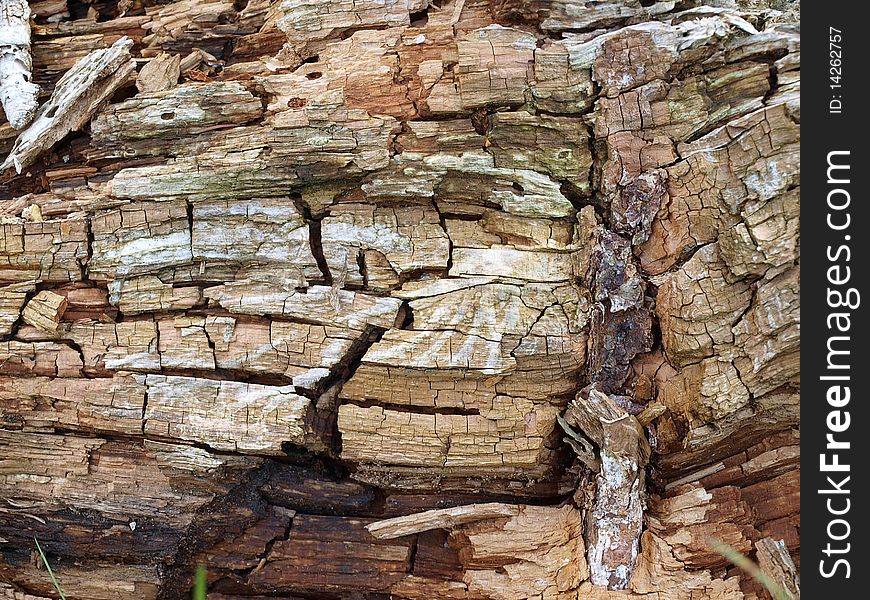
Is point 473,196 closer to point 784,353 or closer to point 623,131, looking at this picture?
point 623,131

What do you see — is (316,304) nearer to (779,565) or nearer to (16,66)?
(16,66)

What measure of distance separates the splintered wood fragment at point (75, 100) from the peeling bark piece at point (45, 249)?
12.3 inches

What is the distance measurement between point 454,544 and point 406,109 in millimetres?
1885

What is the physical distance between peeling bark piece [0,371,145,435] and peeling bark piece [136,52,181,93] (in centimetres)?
132

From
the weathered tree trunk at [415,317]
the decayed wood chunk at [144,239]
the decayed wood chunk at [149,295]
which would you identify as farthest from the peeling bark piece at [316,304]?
the decayed wood chunk at [144,239]

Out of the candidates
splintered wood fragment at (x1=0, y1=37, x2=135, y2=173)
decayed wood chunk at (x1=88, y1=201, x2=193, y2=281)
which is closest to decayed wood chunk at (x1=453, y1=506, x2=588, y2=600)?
decayed wood chunk at (x1=88, y1=201, x2=193, y2=281)

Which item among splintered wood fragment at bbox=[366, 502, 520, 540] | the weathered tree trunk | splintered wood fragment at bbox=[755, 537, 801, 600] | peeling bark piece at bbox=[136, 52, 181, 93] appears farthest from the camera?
peeling bark piece at bbox=[136, 52, 181, 93]

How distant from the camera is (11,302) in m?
2.91

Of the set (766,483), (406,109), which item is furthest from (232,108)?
(766,483)

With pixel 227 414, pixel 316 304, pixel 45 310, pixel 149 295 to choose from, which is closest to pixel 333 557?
pixel 227 414

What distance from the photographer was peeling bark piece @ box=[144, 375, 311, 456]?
9.09 feet

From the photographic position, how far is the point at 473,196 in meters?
2.80

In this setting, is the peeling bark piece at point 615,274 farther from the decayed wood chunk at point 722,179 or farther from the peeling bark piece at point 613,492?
the peeling bark piece at point 613,492

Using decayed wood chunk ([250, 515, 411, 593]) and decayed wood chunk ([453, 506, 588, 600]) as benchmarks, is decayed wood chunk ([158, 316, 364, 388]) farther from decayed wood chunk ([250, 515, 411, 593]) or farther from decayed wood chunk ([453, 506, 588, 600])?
decayed wood chunk ([453, 506, 588, 600])
